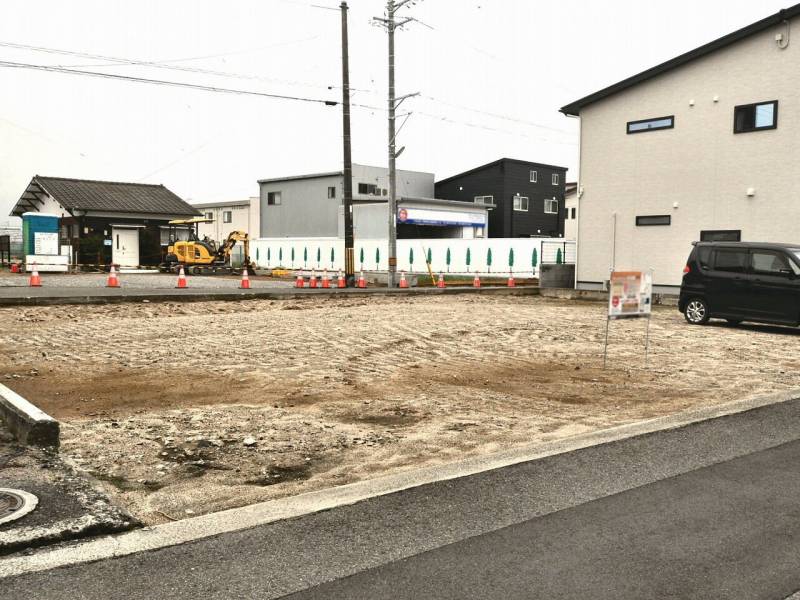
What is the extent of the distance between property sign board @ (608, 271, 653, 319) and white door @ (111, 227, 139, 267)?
36603mm

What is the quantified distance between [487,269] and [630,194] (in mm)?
Answer: 11898

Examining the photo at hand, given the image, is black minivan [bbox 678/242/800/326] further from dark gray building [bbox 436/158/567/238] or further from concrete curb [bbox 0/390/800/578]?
dark gray building [bbox 436/158/567/238]

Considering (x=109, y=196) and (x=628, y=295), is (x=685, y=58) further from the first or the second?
(x=109, y=196)

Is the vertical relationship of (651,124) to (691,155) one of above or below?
above

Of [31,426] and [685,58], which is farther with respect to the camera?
[685,58]

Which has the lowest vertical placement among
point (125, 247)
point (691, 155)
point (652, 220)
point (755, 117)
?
point (125, 247)

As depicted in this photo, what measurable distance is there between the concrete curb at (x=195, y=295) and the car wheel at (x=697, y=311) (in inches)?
382

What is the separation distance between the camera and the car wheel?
1571cm

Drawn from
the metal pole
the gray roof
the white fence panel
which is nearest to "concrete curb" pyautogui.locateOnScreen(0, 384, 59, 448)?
the metal pole

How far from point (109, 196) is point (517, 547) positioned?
47277 mm

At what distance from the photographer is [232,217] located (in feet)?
192

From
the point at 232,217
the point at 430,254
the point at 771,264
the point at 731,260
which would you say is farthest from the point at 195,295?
the point at 232,217

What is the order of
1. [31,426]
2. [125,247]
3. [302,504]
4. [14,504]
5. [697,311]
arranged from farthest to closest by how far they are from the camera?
[125,247], [697,311], [31,426], [302,504], [14,504]

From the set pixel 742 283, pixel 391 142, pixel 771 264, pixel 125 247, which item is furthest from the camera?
pixel 125 247
